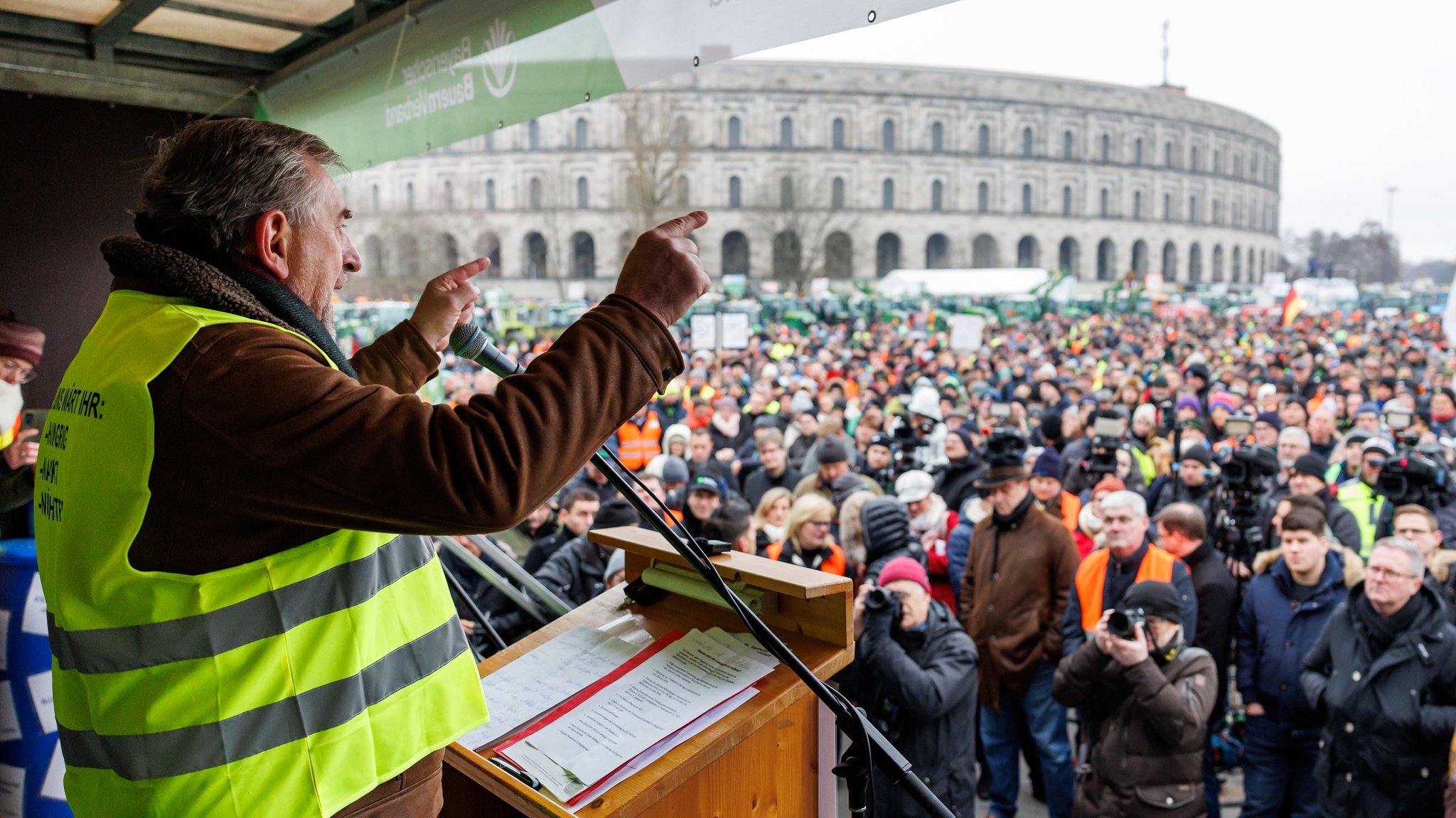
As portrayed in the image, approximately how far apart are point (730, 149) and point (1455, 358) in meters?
47.0

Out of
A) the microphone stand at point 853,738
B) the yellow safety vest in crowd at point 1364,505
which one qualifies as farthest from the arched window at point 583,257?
the microphone stand at point 853,738

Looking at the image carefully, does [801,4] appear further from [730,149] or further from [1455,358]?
[730,149]

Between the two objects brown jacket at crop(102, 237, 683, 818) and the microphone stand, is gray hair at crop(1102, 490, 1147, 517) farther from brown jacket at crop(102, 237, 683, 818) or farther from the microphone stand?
brown jacket at crop(102, 237, 683, 818)

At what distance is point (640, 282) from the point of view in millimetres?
1213

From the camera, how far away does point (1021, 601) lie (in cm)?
514

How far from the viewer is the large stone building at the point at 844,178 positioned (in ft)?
195

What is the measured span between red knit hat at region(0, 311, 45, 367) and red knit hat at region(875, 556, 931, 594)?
3.50 metres

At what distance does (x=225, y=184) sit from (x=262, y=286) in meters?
0.14

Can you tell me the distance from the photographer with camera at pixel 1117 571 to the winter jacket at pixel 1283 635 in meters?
0.30

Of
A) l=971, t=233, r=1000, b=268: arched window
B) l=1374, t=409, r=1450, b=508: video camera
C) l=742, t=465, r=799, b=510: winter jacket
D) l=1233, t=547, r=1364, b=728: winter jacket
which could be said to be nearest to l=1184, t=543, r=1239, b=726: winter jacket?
l=1233, t=547, r=1364, b=728: winter jacket

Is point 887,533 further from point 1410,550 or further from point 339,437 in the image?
point 339,437

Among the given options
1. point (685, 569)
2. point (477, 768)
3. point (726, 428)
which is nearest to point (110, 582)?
point (477, 768)

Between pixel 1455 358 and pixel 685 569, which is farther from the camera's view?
pixel 1455 358

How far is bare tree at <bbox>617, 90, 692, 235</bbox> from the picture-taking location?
1636 inches
